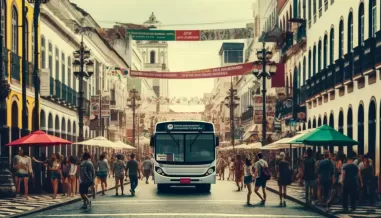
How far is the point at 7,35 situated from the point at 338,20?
1523cm

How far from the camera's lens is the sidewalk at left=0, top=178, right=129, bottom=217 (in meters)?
20.4

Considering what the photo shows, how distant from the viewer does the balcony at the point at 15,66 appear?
33.5 meters

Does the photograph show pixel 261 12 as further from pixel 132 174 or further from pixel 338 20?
pixel 132 174

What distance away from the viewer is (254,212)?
21125 millimetres

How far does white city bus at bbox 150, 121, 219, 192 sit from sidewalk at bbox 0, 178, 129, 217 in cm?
426

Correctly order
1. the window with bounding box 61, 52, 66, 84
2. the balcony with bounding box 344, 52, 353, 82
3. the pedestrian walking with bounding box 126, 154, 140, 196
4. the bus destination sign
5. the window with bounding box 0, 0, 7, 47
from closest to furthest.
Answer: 1. the pedestrian walking with bounding box 126, 154, 140, 196
2. the bus destination sign
3. the balcony with bounding box 344, 52, 353, 82
4. the window with bounding box 0, 0, 7, 47
5. the window with bounding box 61, 52, 66, 84

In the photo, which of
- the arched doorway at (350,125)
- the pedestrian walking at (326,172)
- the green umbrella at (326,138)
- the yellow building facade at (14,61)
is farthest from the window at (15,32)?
the pedestrian walking at (326,172)

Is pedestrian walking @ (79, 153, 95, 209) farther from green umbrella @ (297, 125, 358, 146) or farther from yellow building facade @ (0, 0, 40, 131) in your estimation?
yellow building facade @ (0, 0, 40, 131)

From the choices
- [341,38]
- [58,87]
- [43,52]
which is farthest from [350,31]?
[58,87]

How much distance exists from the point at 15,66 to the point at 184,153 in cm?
866

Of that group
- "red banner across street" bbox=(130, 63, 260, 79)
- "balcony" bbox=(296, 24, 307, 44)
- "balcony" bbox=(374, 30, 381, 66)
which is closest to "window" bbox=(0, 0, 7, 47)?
"balcony" bbox=(374, 30, 381, 66)

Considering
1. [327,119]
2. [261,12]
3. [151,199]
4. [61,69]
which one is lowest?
[151,199]

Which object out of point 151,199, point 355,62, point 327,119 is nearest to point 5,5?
point 151,199

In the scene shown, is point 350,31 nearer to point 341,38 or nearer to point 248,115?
point 341,38
